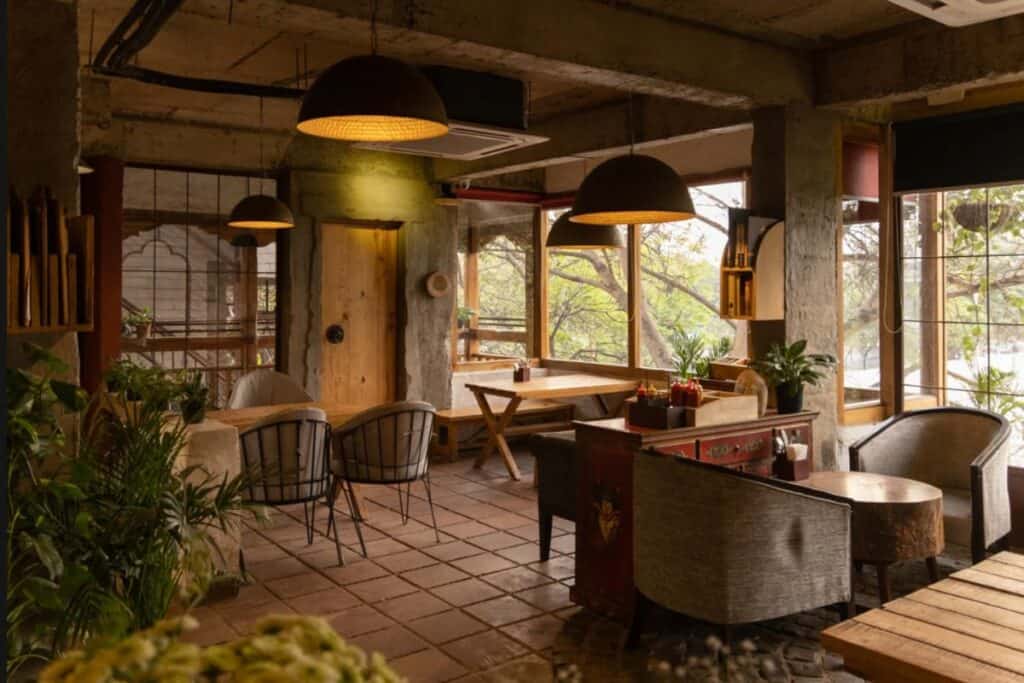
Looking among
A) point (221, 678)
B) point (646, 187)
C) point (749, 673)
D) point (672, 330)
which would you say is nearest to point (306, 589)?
point (749, 673)

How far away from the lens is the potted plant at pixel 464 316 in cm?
938

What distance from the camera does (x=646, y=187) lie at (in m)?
3.76

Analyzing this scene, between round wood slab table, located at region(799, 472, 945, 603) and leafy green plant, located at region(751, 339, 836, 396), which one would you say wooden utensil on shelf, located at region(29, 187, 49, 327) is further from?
leafy green plant, located at region(751, 339, 836, 396)

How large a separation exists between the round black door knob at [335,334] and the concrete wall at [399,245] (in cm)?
12

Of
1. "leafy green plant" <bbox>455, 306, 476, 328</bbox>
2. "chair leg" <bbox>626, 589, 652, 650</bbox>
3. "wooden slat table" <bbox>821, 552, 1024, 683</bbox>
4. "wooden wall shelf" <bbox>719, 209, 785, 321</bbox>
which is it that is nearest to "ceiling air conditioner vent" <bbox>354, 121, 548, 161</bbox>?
"wooden wall shelf" <bbox>719, 209, 785, 321</bbox>

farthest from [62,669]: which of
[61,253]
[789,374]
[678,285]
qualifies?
[678,285]

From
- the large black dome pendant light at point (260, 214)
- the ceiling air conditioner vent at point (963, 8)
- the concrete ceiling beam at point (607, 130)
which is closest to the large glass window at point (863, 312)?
the concrete ceiling beam at point (607, 130)

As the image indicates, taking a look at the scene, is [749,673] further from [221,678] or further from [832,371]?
[221,678]

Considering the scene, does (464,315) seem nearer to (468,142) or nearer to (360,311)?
(360,311)

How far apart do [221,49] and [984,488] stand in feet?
16.5

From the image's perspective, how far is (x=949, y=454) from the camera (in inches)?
188

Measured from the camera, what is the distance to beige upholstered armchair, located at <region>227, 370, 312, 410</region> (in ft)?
20.4

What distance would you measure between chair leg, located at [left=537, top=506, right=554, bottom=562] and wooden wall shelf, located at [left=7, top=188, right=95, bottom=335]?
107 inches

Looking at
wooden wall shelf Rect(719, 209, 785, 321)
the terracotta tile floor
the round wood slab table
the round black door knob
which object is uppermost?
wooden wall shelf Rect(719, 209, 785, 321)
